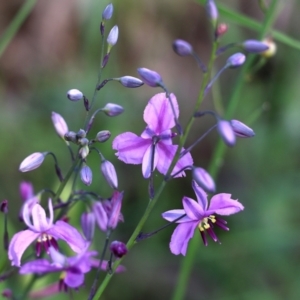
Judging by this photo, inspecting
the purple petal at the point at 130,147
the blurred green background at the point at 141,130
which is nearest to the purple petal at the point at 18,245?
the purple petal at the point at 130,147

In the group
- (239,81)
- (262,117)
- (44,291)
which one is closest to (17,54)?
(262,117)

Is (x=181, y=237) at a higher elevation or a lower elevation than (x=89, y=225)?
higher

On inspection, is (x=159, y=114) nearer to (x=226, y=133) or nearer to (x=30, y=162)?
(x=226, y=133)

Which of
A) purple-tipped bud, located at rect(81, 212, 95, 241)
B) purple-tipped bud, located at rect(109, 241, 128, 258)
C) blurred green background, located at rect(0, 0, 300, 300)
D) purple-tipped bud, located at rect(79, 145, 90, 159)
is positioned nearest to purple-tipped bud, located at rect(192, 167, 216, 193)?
purple-tipped bud, located at rect(109, 241, 128, 258)

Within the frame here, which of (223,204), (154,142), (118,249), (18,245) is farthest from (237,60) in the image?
(18,245)

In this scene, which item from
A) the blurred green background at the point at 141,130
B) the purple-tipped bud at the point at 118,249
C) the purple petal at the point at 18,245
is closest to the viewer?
the purple-tipped bud at the point at 118,249

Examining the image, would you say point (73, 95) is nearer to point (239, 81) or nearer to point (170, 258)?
point (239, 81)

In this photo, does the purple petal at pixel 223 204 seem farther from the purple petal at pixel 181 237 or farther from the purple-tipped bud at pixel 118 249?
the purple-tipped bud at pixel 118 249
